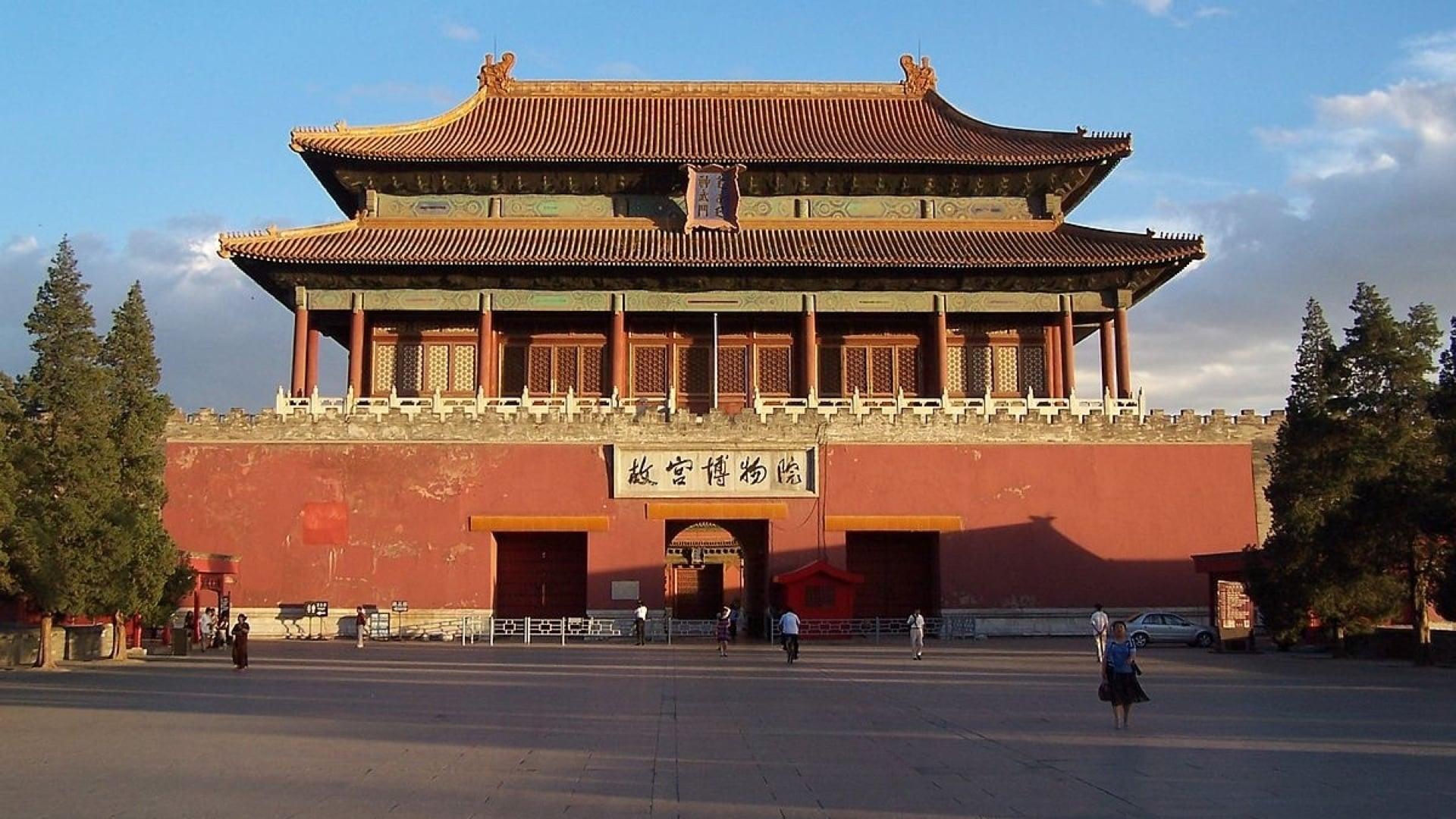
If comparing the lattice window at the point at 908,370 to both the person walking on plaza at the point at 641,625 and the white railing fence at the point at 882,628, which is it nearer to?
the white railing fence at the point at 882,628

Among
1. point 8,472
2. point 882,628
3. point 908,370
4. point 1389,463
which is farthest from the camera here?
point 908,370

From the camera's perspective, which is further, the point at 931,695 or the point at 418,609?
the point at 418,609

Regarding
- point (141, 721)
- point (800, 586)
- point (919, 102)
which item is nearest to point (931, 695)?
point (141, 721)

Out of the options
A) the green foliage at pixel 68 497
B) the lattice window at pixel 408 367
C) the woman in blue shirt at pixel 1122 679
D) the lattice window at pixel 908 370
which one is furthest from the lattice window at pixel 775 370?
the woman in blue shirt at pixel 1122 679

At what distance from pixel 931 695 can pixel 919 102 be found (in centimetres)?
2624

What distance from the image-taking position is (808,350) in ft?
107

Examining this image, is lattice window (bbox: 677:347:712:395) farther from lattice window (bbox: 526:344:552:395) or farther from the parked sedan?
the parked sedan

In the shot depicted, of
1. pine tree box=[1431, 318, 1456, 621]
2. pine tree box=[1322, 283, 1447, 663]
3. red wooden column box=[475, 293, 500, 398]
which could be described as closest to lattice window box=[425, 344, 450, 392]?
red wooden column box=[475, 293, 500, 398]

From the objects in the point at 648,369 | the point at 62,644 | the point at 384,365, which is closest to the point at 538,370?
the point at 648,369

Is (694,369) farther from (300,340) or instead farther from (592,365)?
(300,340)

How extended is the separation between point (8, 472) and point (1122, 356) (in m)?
25.1

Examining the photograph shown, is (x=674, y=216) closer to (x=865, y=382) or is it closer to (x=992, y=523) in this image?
(x=865, y=382)

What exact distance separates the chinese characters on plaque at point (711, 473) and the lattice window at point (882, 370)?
5.00 m

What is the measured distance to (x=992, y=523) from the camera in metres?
30.1
